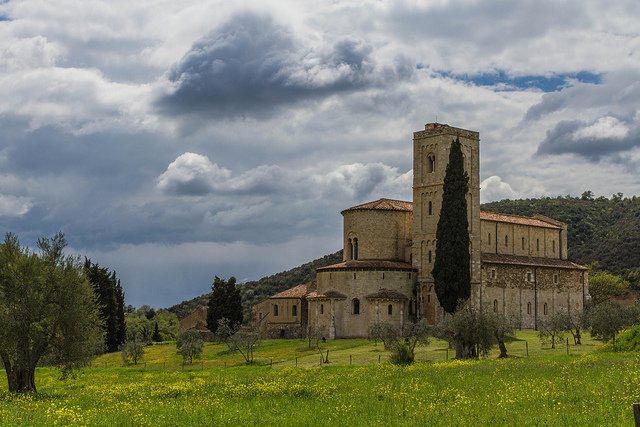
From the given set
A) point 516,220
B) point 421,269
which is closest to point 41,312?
point 421,269

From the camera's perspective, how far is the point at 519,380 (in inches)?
868

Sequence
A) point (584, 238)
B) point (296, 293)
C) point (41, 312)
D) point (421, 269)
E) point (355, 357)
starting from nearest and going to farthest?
1. point (41, 312)
2. point (355, 357)
3. point (421, 269)
4. point (296, 293)
5. point (584, 238)

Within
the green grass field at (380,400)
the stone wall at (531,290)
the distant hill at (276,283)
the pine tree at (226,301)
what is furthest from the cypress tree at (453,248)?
the distant hill at (276,283)

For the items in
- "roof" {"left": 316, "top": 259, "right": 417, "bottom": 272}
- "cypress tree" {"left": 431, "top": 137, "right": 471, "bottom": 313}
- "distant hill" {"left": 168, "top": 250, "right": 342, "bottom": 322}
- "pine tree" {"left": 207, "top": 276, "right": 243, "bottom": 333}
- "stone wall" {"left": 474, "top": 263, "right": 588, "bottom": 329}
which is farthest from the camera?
"distant hill" {"left": 168, "top": 250, "right": 342, "bottom": 322}

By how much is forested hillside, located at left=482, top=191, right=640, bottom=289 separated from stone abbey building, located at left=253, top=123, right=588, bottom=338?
114ft

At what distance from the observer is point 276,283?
115125mm

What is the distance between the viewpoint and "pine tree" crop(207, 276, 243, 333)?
70.2 metres

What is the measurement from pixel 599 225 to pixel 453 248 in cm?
7293

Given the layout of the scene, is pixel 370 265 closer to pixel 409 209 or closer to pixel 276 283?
pixel 409 209

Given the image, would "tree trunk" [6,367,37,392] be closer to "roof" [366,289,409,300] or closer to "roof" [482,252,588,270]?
"roof" [366,289,409,300]

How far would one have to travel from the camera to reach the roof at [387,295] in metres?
55.7

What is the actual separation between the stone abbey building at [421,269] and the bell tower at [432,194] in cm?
9

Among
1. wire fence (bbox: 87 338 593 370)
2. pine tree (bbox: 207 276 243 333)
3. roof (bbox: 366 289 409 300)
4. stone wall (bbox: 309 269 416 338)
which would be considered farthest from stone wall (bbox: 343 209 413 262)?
pine tree (bbox: 207 276 243 333)

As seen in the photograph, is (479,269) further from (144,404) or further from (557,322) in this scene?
(144,404)
